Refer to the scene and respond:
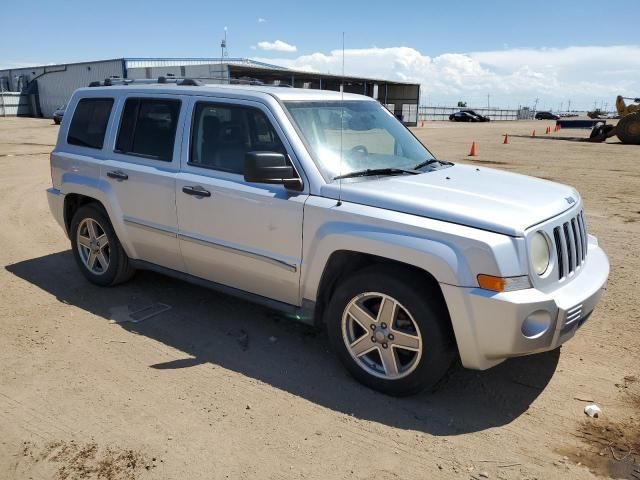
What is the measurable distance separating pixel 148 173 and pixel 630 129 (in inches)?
1106

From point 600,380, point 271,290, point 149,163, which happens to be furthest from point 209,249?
point 600,380

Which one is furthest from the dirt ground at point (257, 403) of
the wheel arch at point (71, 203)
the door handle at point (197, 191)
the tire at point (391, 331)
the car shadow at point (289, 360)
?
the door handle at point (197, 191)

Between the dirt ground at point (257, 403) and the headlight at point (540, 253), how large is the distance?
0.95 meters

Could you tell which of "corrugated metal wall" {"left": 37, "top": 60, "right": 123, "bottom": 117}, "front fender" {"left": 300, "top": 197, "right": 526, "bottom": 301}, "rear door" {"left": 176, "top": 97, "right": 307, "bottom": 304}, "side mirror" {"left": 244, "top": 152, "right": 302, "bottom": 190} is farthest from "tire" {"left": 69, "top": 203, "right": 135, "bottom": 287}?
"corrugated metal wall" {"left": 37, "top": 60, "right": 123, "bottom": 117}

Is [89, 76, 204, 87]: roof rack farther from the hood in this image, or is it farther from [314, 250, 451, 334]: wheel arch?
[314, 250, 451, 334]: wheel arch

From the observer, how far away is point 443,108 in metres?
68.3

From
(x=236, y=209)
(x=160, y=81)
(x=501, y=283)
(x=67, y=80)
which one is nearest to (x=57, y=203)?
(x=160, y=81)

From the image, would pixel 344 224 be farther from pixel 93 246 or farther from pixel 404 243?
pixel 93 246

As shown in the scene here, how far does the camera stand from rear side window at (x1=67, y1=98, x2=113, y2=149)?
16.8 ft

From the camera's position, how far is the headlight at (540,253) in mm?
3096

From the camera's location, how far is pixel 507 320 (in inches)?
117

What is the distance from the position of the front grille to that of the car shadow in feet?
2.80

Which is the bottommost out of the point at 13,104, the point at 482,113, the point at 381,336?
the point at 482,113

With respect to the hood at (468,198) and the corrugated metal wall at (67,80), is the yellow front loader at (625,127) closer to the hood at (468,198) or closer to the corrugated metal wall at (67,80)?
the hood at (468,198)
